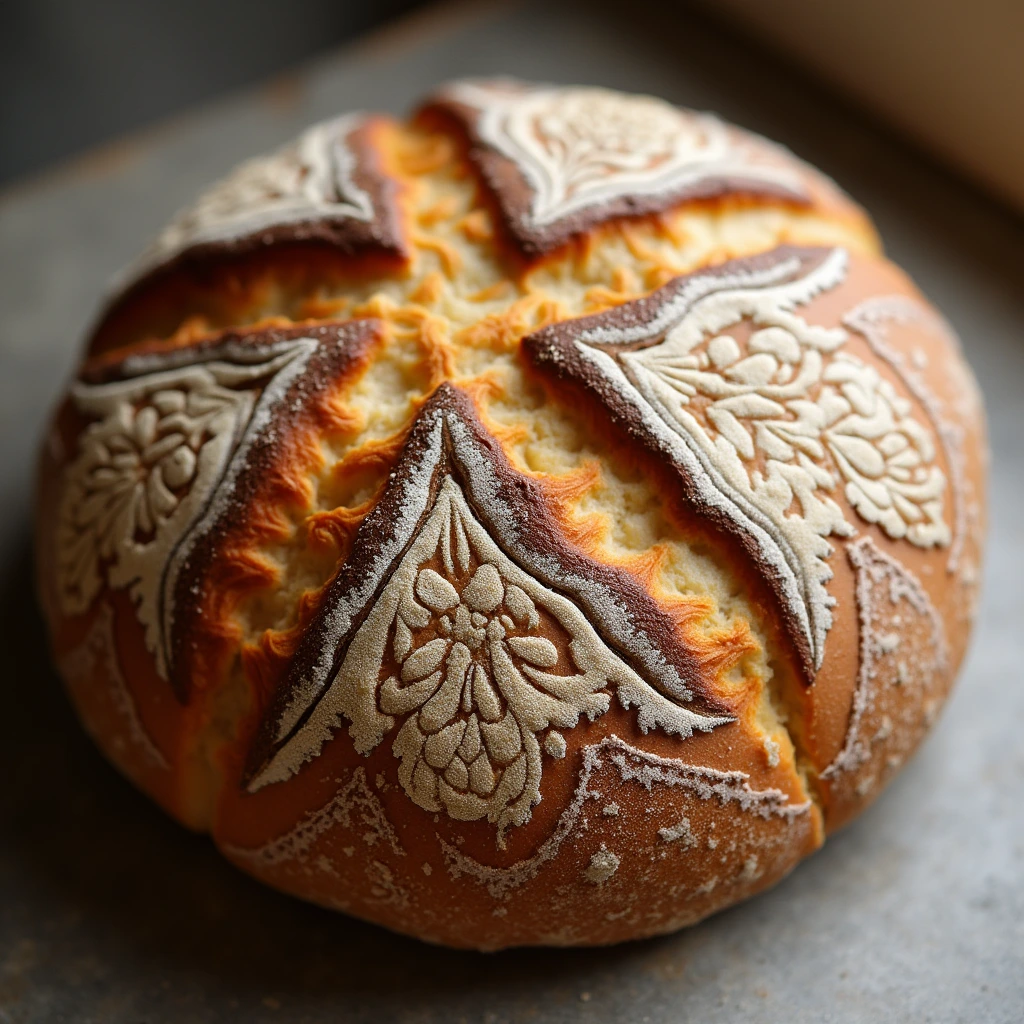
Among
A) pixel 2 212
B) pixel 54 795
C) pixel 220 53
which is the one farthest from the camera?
pixel 220 53

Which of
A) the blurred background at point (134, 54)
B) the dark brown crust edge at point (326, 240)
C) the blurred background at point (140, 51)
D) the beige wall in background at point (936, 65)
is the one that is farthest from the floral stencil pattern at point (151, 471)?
the blurred background at point (140, 51)

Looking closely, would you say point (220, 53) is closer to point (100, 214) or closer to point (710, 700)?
point (100, 214)

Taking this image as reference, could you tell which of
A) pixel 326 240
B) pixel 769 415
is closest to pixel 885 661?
pixel 769 415

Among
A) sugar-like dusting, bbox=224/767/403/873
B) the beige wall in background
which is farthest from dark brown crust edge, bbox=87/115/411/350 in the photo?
the beige wall in background

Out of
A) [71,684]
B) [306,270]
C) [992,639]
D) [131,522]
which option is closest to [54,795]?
[71,684]

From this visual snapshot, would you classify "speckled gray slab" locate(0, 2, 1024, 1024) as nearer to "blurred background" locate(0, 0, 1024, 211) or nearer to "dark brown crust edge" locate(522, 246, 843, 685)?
"dark brown crust edge" locate(522, 246, 843, 685)

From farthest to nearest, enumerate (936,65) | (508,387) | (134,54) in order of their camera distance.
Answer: (134,54) → (936,65) → (508,387)

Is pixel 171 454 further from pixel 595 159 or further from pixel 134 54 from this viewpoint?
pixel 134 54

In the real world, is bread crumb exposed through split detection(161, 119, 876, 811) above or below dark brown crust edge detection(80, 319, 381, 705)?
above
